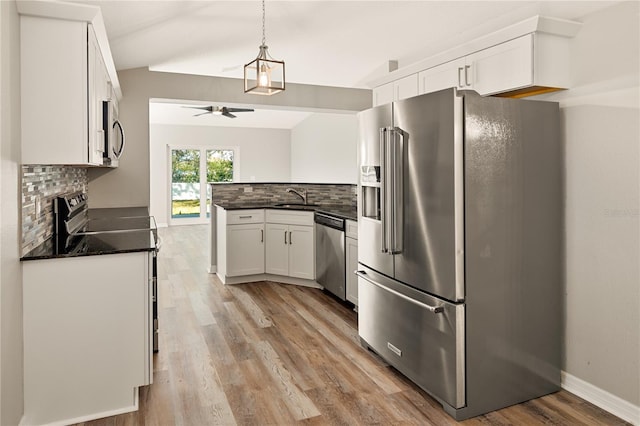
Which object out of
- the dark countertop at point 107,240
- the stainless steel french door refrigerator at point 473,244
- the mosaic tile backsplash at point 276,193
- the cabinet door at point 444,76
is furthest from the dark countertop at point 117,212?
the cabinet door at point 444,76

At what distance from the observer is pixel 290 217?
506 cm

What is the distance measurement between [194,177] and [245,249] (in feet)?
19.1

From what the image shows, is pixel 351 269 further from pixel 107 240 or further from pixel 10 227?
pixel 10 227

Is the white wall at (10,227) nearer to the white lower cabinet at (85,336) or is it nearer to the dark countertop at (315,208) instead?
the white lower cabinet at (85,336)

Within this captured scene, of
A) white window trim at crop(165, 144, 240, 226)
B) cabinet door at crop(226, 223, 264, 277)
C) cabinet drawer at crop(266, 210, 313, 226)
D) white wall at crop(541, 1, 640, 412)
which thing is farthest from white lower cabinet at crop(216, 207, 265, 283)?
white window trim at crop(165, 144, 240, 226)

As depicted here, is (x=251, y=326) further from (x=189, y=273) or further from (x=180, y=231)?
(x=180, y=231)

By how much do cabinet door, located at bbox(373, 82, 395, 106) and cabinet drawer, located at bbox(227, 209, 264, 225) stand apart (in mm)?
1972

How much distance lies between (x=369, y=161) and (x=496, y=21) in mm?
1292

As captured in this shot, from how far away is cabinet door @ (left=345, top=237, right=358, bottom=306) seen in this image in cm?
405

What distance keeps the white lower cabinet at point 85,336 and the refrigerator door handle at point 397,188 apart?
137 centimetres

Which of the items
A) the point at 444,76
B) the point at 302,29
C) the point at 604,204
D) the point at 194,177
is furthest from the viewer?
the point at 194,177

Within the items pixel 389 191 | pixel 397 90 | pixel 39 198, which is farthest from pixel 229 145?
pixel 389 191

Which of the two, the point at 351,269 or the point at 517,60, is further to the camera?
the point at 351,269

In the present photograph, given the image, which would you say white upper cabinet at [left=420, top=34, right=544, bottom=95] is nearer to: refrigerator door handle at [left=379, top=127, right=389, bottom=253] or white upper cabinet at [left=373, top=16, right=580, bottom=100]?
white upper cabinet at [left=373, top=16, right=580, bottom=100]
